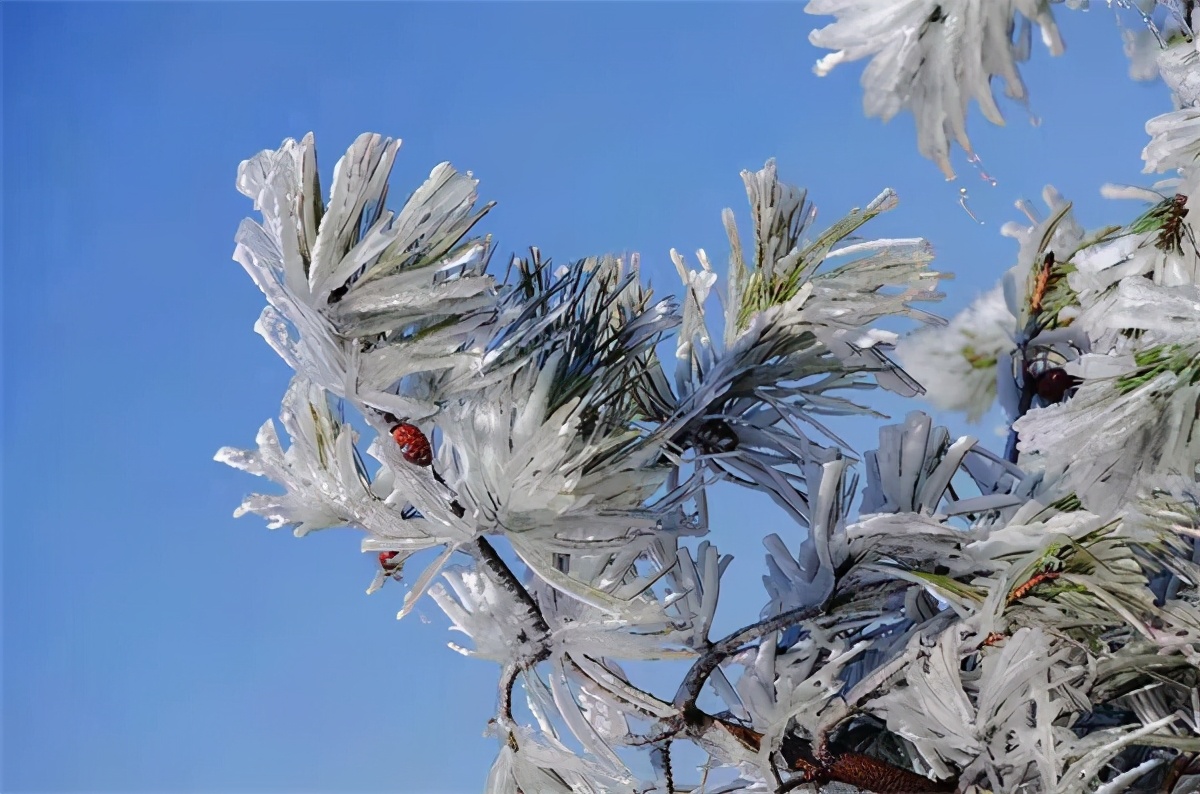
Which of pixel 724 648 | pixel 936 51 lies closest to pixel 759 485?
pixel 724 648

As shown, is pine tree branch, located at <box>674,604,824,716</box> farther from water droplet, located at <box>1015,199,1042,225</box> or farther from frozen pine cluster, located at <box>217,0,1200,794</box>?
water droplet, located at <box>1015,199,1042,225</box>

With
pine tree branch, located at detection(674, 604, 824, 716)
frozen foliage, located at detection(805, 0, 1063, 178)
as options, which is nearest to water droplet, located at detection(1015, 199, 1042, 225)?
frozen foliage, located at detection(805, 0, 1063, 178)

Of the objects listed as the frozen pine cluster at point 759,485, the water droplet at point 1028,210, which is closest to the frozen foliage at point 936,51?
the frozen pine cluster at point 759,485

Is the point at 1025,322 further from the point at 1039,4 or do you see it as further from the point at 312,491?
the point at 312,491

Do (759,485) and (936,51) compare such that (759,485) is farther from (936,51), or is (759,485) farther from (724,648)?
(936,51)

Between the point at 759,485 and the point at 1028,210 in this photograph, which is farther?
the point at 1028,210

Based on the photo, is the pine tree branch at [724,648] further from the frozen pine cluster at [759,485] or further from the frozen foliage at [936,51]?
the frozen foliage at [936,51]

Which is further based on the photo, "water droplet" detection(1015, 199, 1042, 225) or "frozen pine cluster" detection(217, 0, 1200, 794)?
"water droplet" detection(1015, 199, 1042, 225)

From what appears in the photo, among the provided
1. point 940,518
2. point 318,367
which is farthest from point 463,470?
point 940,518
